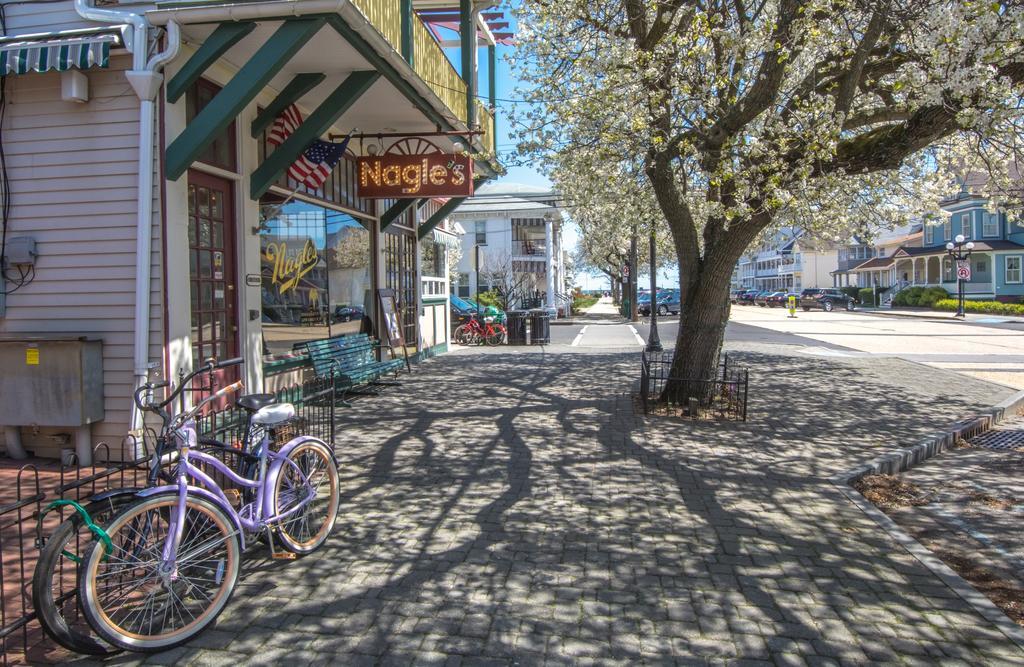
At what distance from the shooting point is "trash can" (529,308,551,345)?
20.0 m

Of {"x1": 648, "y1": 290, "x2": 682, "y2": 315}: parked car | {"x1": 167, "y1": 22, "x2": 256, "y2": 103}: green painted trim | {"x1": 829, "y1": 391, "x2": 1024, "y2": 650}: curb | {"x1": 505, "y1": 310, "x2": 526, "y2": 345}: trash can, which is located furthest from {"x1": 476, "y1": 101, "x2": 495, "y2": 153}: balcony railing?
{"x1": 648, "y1": 290, "x2": 682, "y2": 315}: parked car

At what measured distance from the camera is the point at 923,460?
760cm

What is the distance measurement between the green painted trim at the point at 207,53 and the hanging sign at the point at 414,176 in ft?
13.9

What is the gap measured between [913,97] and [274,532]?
8299 mm

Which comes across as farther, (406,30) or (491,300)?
(491,300)

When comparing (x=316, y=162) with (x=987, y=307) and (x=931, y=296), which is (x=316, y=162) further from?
(x=931, y=296)

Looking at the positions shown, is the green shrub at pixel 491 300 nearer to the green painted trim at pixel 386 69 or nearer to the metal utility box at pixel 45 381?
the green painted trim at pixel 386 69

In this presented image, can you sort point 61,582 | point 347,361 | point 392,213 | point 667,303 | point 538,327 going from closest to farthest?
point 61,582 < point 347,361 < point 392,213 < point 538,327 < point 667,303

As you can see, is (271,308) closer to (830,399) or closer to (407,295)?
(407,295)

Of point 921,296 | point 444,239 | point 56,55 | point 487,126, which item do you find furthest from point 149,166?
point 921,296

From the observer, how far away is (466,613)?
3.73 m

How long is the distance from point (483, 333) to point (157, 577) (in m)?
17.0

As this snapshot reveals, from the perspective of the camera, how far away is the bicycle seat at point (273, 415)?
4.16m

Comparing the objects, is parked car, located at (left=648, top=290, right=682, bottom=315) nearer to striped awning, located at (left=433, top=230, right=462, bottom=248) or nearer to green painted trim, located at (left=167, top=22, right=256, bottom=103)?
striped awning, located at (left=433, top=230, right=462, bottom=248)
